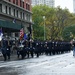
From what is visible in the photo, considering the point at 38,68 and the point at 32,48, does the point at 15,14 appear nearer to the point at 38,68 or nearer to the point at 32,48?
the point at 32,48

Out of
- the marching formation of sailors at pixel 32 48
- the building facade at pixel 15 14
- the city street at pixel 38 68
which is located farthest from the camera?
the building facade at pixel 15 14

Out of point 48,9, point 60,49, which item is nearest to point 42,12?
point 48,9

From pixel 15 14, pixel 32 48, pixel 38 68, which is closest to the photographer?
pixel 38 68

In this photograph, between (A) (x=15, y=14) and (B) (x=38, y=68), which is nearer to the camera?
(B) (x=38, y=68)

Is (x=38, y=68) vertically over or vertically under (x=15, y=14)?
under

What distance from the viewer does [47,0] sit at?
188 m

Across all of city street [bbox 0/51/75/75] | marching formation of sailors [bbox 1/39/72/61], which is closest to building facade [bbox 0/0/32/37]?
marching formation of sailors [bbox 1/39/72/61]

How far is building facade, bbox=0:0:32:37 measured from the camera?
52.6 m

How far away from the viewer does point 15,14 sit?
6378 centimetres

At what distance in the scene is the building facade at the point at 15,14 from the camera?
5262 centimetres

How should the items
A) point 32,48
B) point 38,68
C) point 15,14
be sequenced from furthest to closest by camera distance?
1. point 15,14
2. point 32,48
3. point 38,68

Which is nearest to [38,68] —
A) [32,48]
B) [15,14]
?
[32,48]

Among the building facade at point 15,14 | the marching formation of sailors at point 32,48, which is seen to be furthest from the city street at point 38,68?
the building facade at point 15,14

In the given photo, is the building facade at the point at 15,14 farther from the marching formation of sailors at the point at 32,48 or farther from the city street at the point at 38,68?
the city street at the point at 38,68
